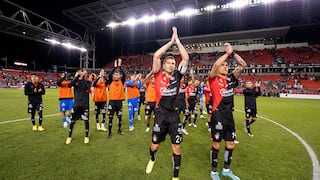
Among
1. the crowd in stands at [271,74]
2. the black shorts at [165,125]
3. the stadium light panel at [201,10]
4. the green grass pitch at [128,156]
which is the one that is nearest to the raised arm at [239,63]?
the black shorts at [165,125]

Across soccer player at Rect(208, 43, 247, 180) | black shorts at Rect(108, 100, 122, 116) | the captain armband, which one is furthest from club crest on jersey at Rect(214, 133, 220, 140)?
black shorts at Rect(108, 100, 122, 116)

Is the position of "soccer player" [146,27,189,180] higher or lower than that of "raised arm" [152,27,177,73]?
lower

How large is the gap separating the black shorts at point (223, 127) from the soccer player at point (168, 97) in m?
0.86

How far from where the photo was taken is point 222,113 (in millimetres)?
3846

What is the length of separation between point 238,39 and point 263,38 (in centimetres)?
564

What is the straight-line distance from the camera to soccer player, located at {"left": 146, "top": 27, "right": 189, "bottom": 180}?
3477 millimetres

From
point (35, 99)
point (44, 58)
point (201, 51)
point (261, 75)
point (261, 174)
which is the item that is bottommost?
point (261, 174)

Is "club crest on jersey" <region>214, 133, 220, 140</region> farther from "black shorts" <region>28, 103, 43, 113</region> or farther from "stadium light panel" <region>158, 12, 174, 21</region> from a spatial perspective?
"stadium light panel" <region>158, 12, 174, 21</region>

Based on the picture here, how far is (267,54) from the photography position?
41.9 metres

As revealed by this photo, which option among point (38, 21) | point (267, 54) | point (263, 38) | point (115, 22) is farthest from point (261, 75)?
point (38, 21)

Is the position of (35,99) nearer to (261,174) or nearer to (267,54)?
A: (261,174)

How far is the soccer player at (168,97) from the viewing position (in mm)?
3477

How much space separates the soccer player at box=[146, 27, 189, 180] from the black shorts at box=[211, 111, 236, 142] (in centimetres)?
86

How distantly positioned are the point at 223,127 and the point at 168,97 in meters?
1.40
